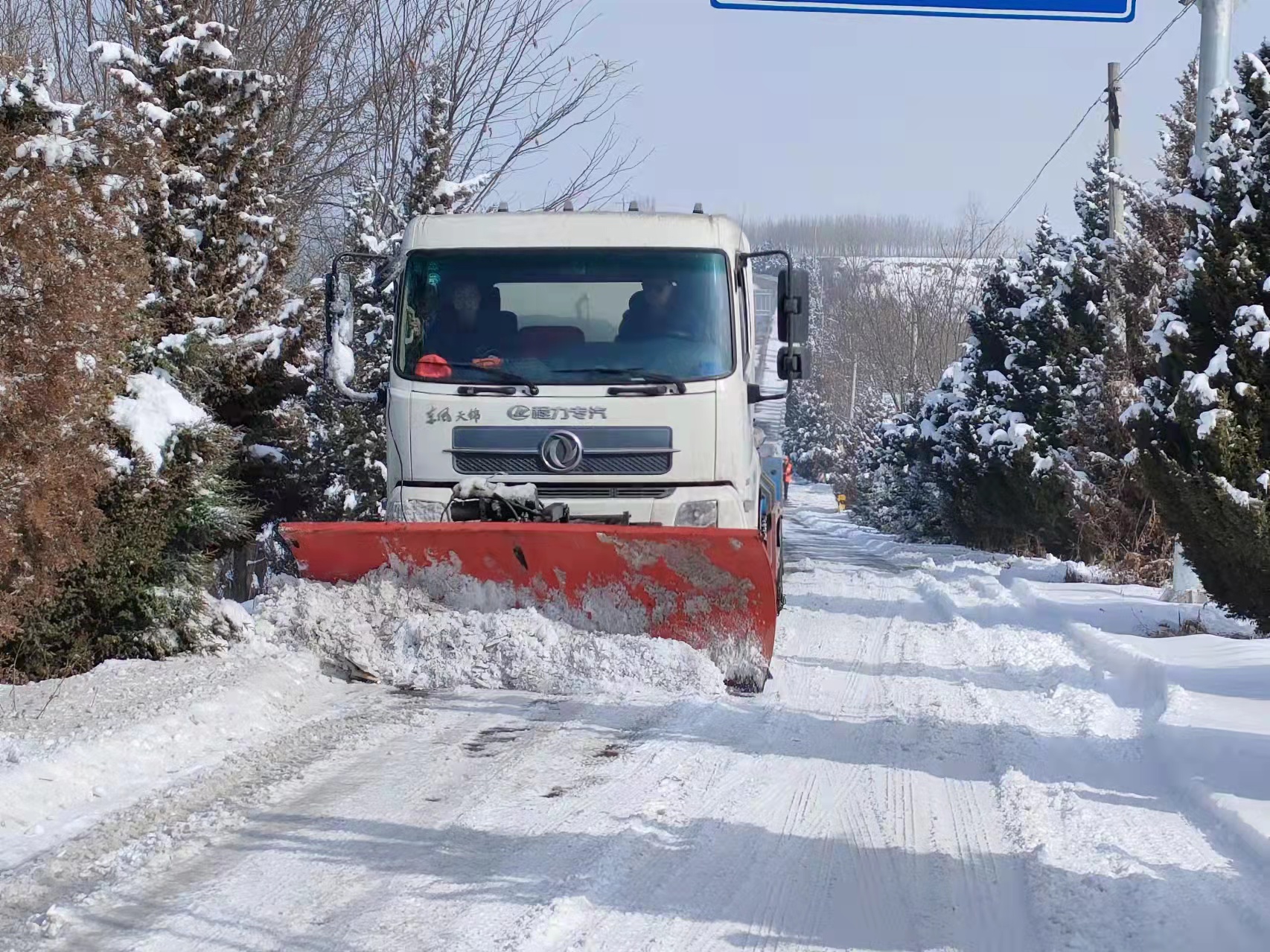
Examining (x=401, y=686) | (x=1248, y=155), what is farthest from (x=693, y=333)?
(x=1248, y=155)

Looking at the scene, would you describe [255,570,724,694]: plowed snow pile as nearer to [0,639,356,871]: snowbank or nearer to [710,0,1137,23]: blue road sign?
[0,639,356,871]: snowbank

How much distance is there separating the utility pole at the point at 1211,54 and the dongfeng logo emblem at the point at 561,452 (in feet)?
23.6

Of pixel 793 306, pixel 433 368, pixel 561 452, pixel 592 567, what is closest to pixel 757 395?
pixel 793 306

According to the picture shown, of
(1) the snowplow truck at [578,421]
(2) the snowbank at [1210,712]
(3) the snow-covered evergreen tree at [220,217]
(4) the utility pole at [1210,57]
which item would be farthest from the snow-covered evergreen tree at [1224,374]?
(3) the snow-covered evergreen tree at [220,217]

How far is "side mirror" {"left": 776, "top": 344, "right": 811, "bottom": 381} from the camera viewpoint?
8398 mm

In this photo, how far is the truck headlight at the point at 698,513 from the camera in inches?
297

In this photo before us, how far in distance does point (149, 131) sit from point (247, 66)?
6247 millimetres

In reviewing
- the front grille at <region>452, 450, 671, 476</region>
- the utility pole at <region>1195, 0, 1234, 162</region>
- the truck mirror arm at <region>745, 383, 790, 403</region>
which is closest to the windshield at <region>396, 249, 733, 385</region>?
the truck mirror arm at <region>745, 383, 790, 403</region>

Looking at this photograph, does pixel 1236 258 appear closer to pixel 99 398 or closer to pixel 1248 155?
pixel 1248 155

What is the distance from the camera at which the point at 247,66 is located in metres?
16.8

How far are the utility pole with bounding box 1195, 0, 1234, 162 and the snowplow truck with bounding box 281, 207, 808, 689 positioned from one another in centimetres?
544

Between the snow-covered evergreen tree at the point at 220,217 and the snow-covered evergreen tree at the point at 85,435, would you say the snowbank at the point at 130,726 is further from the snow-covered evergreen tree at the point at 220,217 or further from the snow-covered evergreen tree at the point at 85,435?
the snow-covered evergreen tree at the point at 220,217

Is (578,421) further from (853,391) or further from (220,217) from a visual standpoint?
(853,391)

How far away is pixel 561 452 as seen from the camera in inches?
296
